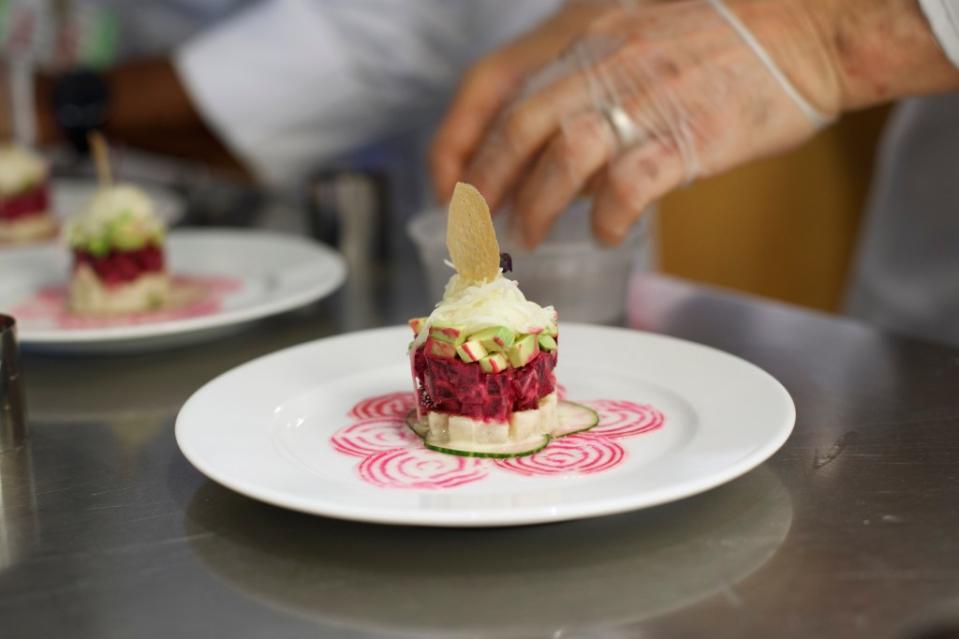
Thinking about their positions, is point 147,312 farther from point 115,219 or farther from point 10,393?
point 10,393

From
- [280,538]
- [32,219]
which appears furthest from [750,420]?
[32,219]

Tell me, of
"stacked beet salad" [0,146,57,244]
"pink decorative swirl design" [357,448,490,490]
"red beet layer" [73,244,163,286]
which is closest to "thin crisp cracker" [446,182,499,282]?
"pink decorative swirl design" [357,448,490,490]

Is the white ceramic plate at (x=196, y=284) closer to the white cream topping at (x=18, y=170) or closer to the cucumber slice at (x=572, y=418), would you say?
the white cream topping at (x=18, y=170)

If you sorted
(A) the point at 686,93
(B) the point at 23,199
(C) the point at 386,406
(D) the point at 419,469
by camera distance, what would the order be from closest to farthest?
(D) the point at 419,469 → (C) the point at 386,406 → (A) the point at 686,93 → (B) the point at 23,199

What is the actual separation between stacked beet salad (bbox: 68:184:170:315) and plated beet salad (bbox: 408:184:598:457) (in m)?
0.86

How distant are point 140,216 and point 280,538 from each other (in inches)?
41.8

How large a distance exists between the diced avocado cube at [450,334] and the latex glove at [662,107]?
56cm

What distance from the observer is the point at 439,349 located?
3.93ft

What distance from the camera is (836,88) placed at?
5.35ft

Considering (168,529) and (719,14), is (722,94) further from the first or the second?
(168,529)

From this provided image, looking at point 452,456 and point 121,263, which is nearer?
point 452,456

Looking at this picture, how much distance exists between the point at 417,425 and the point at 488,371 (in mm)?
127

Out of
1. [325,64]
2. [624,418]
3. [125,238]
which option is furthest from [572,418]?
[325,64]

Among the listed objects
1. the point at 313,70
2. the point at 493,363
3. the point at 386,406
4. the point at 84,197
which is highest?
the point at 313,70
